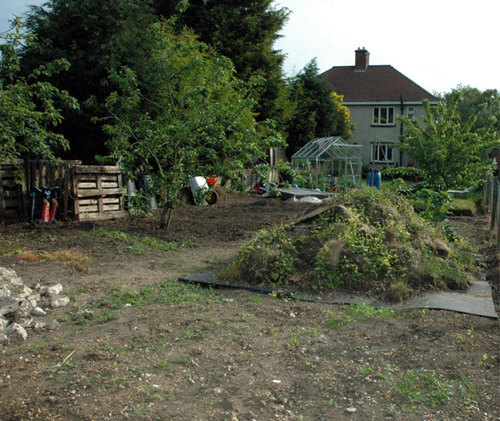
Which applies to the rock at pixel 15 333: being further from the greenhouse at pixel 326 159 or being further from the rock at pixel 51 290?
the greenhouse at pixel 326 159

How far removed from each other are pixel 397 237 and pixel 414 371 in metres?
3.27

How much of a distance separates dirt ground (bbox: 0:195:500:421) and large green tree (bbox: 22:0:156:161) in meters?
8.07

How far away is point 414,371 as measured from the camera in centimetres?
397

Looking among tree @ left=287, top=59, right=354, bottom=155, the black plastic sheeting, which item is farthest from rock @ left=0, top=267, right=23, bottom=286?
tree @ left=287, top=59, right=354, bottom=155

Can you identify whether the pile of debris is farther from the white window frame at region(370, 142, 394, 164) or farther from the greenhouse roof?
the white window frame at region(370, 142, 394, 164)

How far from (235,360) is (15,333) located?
205 cm

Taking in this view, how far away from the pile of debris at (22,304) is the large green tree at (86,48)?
27.0ft

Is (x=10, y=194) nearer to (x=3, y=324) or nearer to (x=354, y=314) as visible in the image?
(x=3, y=324)

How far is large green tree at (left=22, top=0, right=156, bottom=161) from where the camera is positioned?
44.2 ft

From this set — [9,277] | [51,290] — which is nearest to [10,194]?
[9,277]

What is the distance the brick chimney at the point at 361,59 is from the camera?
3959 cm

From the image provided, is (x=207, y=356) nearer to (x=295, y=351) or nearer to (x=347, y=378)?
(x=295, y=351)

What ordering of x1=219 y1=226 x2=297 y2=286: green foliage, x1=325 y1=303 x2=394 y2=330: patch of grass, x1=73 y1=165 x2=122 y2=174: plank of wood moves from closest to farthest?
x1=325 y1=303 x2=394 y2=330: patch of grass < x1=219 y1=226 x2=297 y2=286: green foliage < x1=73 y1=165 x2=122 y2=174: plank of wood

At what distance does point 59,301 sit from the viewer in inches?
220
